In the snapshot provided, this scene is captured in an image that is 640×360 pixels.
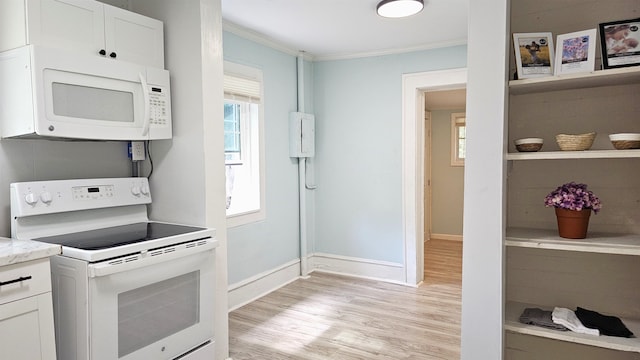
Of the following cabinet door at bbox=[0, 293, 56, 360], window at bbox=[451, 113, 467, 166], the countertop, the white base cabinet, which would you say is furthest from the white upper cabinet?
window at bbox=[451, 113, 467, 166]

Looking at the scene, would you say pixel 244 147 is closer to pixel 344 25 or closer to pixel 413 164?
pixel 344 25

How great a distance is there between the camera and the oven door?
1718mm

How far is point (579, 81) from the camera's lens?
5.21ft

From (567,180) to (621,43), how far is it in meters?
0.59

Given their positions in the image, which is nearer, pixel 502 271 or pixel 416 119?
pixel 502 271

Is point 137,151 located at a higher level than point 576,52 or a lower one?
lower

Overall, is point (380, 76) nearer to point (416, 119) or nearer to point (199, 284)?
point (416, 119)

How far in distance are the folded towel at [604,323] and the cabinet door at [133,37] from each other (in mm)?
2477

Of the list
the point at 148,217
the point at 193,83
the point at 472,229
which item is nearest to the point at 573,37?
the point at 472,229

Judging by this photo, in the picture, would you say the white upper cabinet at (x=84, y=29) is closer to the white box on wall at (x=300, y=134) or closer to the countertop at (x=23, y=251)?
the countertop at (x=23, y=251)

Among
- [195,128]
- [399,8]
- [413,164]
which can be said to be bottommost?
[413,164]

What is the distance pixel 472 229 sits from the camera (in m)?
1.68

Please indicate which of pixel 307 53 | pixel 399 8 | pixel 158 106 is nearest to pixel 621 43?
pixel 399 8

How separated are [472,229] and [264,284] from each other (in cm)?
276
